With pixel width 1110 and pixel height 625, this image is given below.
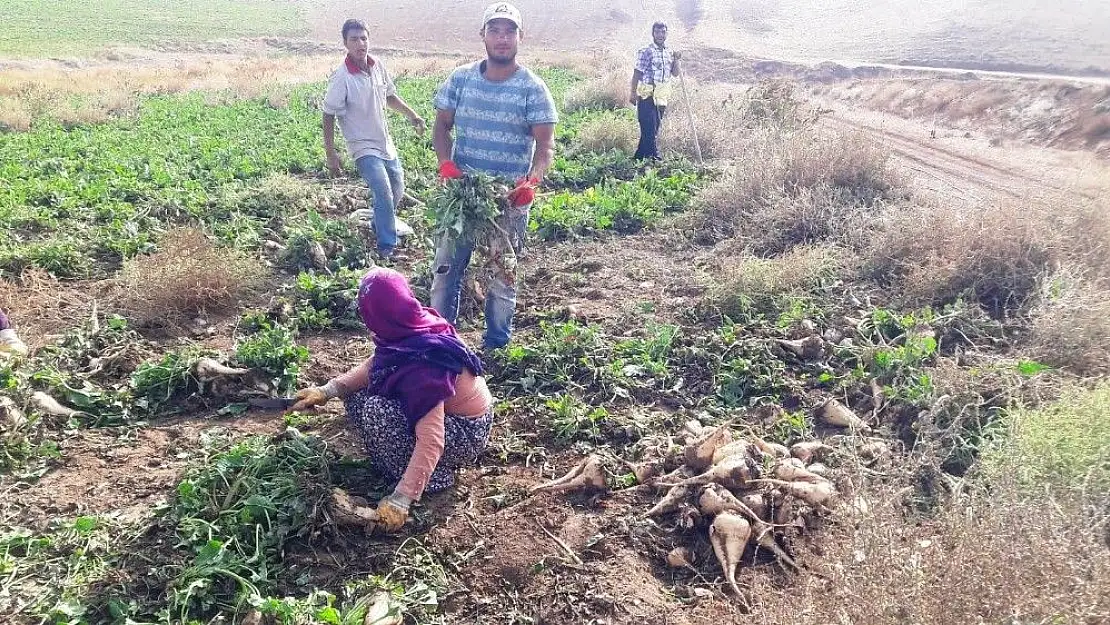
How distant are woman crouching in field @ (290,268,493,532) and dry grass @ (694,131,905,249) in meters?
3.63

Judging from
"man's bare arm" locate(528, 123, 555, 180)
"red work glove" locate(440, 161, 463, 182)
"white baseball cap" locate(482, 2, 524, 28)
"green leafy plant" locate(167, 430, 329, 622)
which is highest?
"white baseball cap" locate(482, 2, 524, 28)

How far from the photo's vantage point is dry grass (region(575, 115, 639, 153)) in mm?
9539

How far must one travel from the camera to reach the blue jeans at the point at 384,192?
557 centimetres

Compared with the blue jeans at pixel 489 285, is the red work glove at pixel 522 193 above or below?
above

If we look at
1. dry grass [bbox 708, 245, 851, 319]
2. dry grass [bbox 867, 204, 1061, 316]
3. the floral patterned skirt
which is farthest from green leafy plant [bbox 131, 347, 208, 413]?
dry grass [bbox 867, 204, 1061, 316]

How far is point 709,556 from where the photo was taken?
2.79 metres

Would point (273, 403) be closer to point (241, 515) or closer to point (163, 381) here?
point (163, 381)

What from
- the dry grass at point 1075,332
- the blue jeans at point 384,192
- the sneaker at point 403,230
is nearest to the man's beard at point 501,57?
the blue jeans at point 384,192

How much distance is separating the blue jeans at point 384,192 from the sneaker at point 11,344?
2.55 meters

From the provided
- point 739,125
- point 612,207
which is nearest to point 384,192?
point 612,207

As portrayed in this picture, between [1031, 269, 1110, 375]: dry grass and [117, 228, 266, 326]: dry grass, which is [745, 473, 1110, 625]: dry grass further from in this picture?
[117, 228, 266, 326]: dry grass

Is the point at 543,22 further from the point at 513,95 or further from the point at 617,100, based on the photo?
the point at 513,95

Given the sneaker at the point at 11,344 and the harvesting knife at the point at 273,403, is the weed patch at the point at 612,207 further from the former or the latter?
the sneaker at the point at 11,344

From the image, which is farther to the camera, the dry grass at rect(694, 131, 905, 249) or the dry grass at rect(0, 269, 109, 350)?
the dry grass at rect(694, 131, 905, 249)
